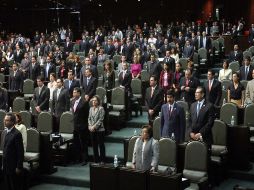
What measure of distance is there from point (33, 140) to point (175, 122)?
247 centimetres

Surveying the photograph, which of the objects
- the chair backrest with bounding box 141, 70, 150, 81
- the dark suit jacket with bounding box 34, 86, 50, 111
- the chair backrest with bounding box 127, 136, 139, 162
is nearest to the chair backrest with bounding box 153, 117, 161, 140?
the chair backrest with bounding box 127, 136, 139, 162

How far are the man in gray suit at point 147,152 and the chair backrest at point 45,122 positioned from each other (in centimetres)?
290

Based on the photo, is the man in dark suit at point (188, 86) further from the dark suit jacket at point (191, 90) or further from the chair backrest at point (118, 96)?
the chair backrest at point (118, 96)

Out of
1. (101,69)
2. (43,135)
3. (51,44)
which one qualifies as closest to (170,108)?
(43,135)

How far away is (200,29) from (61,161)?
42.0ft

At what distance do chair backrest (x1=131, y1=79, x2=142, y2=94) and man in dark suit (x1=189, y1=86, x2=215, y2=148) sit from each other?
411 centimetres

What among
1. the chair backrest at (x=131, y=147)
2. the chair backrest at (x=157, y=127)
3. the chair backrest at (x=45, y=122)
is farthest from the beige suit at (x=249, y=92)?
the chair backrest at (x=45, y=122)

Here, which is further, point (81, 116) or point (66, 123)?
point (66, 123)

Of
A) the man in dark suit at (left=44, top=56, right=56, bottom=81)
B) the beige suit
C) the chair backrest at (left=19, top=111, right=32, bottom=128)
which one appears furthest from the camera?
the man in dark suit at (left=44, top=56, right=56, bottom=81)

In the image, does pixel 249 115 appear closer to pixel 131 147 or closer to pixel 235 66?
pixel 131 147

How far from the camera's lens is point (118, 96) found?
10.7 m

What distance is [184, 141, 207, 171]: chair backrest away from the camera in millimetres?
7070

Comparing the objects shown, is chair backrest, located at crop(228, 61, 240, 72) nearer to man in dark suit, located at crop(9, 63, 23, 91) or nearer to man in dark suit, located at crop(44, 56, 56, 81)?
man in dark suit, located at crop(44, 56, 56, 81)

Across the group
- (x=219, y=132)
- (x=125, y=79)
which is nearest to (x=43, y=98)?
(x=125, y=79)
